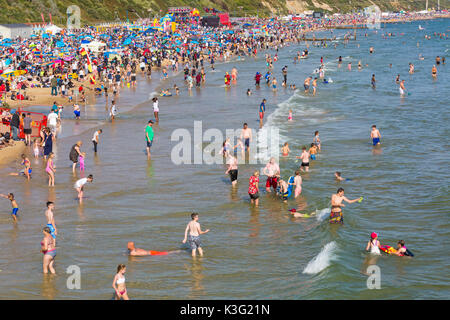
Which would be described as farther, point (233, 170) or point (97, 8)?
point (97, 8)

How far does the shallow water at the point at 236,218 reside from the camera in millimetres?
12859

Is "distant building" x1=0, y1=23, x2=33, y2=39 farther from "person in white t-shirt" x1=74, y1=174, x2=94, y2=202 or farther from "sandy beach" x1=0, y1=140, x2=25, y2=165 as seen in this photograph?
"person in white t-shirt" x1=74, y1=174, x2=94, y2=202

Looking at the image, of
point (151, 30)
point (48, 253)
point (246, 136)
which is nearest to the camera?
point (48, 253)

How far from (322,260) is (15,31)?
6211 cm

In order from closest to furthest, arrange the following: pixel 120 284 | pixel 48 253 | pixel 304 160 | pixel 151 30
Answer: pixel 120 284 < pixel 48 253 < pixel 304 160 < pixel 151 30

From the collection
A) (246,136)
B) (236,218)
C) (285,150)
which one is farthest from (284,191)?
(246,136)

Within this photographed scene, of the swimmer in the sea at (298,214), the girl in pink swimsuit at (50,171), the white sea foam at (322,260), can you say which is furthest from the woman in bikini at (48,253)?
the swimmer in the sea at (298,214)

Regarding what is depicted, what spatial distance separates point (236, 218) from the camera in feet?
56.3

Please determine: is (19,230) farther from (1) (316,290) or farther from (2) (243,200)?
(1) (316,290)

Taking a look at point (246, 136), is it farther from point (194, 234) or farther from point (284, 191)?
point (194, 234)

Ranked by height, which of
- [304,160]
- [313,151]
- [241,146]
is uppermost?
[241,146]
